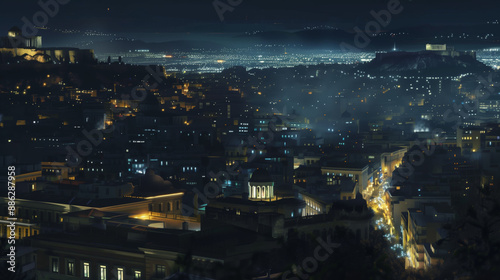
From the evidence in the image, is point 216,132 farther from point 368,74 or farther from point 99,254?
point 368,74

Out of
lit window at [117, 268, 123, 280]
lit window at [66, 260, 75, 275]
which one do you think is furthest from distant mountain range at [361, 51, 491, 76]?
lit window at [117, 268, 123, 280]

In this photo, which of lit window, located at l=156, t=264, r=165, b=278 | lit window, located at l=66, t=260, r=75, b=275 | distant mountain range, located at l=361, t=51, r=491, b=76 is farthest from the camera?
distant mountain range, located at l=361, t=51, r=491, b=76

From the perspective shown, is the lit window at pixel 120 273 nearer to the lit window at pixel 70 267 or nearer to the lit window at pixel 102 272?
the lit window at pixel 102 272

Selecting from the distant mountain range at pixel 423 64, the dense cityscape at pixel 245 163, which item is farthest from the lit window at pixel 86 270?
the distant mountain range at pixel 423 64

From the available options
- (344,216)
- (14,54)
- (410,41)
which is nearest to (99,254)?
(344,216)

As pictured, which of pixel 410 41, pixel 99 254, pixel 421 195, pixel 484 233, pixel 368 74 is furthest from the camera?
pixel 410 41

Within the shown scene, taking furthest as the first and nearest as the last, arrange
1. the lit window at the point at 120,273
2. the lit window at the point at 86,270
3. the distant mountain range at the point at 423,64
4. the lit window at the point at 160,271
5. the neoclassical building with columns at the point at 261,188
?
the distant mountain range at the point at 423,64, the neoclassical building with columns at the point at 261,188, the lit window at the point at 86,270, the lit window at the point at 120,273, the lit window at the point at 160,271

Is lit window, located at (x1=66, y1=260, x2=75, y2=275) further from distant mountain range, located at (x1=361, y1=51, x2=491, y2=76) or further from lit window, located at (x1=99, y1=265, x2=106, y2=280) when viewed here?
distant mountain range, located at (x1=361, y1=51, x2=491, y2=76)

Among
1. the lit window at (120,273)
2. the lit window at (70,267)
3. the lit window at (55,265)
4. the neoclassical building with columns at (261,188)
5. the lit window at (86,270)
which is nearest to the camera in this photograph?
the lit window at (120,273)

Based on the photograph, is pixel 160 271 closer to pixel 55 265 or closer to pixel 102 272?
pixel 102 272
